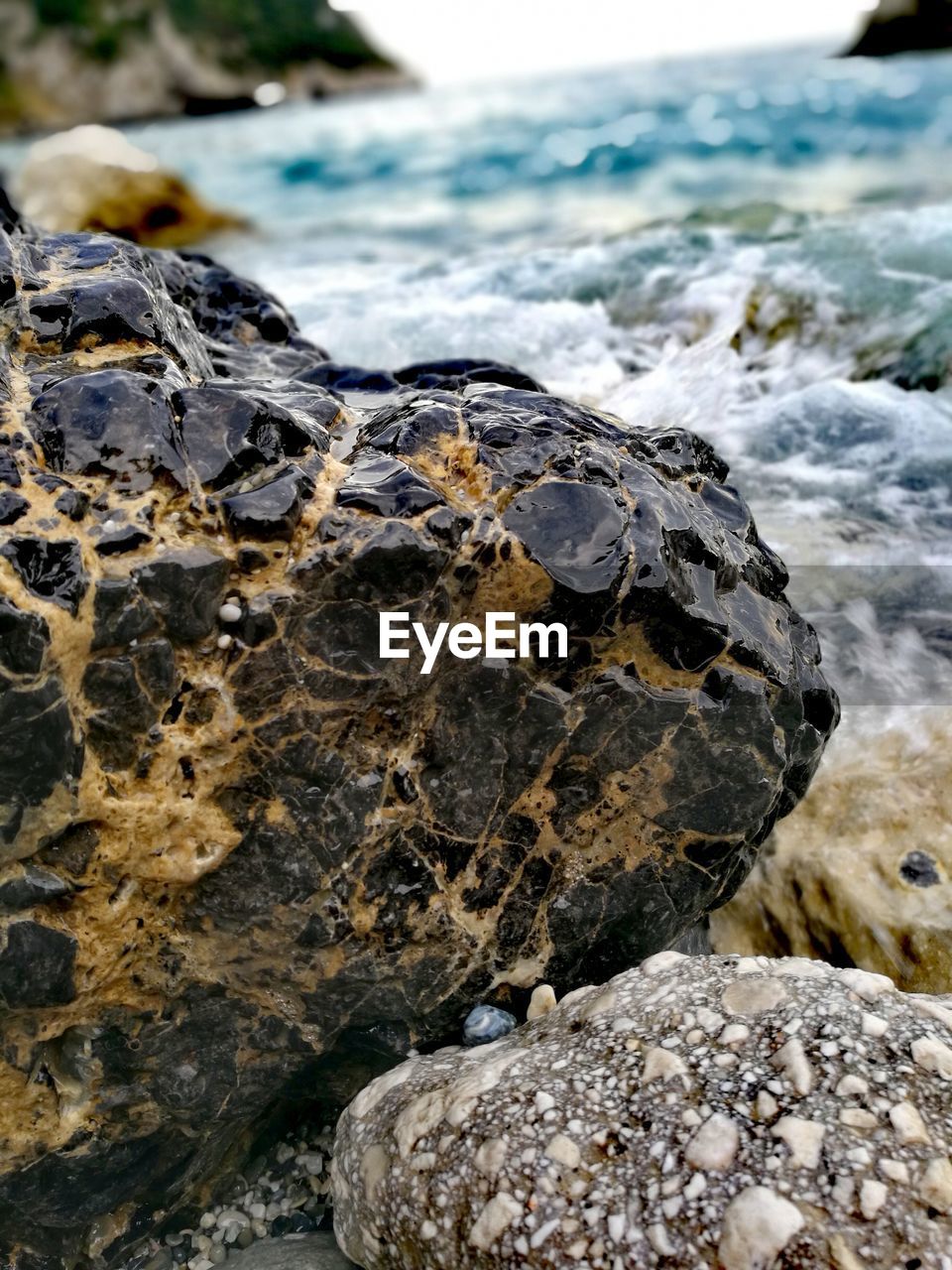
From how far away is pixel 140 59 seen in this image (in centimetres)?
5378

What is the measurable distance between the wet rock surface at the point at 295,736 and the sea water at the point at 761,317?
1124 millimetres

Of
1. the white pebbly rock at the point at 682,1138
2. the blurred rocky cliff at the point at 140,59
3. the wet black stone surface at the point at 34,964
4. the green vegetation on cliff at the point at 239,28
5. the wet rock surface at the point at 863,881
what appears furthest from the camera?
the green vegetation on cliff at the point at 239,28

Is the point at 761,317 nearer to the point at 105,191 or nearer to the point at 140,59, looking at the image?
the point at 105,191

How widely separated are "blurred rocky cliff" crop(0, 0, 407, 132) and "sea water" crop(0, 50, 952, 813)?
146 ft

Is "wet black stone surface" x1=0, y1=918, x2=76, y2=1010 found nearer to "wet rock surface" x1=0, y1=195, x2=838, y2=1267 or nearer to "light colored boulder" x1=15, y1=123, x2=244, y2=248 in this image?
"wet rock surface" x1=0, y1=195, x2=838, y2=1267

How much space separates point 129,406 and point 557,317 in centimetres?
480

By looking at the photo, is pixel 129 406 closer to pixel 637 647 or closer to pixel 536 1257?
pixel 637 647

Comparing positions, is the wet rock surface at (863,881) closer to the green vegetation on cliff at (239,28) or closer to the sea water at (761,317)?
the sea water at (761,317)

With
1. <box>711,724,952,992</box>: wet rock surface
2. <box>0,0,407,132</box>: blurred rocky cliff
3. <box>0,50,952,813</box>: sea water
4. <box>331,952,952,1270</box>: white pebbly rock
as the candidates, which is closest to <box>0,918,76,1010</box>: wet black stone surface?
<box>331,952,952,1270</box>: white pebbly rock

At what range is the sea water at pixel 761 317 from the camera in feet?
12.0

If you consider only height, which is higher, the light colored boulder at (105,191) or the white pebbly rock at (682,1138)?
the white pebbly rock at (682,1138)

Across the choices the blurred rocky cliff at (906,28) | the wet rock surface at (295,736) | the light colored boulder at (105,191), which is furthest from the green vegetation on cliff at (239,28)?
the wet rock surface at (295,736)

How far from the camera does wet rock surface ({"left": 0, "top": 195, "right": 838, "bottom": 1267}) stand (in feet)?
5.82

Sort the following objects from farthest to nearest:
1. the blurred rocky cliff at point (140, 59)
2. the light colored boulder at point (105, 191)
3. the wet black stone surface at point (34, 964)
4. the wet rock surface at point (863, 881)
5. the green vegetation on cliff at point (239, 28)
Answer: the green vegetation on cliff at point (239, 28)
the blurred rocky cliff at point (140, 59)
the light colored boulder at point (105, 191)
the wet rock surface at point (863, 881)
the wet black stone surface at point (34, 964)
